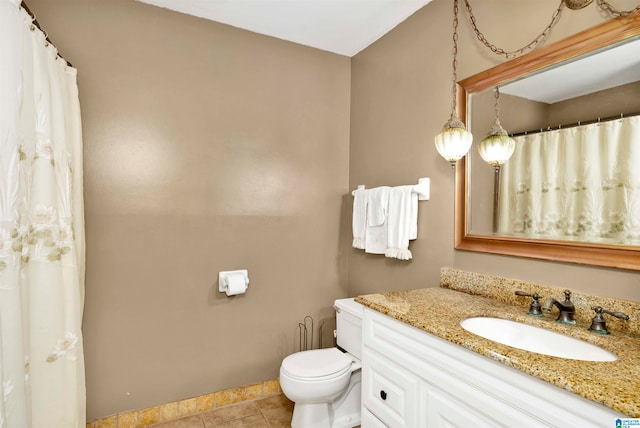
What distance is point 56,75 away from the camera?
1.54 metres

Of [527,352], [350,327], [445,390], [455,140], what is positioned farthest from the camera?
[350,327]

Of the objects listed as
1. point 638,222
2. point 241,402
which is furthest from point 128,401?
point 638,222

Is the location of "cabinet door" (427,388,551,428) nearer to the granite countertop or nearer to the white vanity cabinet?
the white vanity cabinet

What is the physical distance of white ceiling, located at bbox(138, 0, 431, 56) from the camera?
6.79 feet

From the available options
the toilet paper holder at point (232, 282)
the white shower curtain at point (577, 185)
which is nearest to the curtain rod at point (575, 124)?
the white shower curtain at point (577, 185)

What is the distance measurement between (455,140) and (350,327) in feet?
4.19

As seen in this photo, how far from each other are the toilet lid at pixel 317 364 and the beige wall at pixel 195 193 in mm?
473

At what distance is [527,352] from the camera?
38.6 inches

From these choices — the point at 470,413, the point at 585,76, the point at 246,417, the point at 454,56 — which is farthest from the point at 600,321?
the point at 246,417

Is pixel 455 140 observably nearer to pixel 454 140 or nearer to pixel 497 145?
pixel 454 140

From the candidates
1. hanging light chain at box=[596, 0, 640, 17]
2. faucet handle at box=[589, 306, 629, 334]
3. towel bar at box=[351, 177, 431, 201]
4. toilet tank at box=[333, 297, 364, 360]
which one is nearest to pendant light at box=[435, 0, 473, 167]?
towel bar at box=[351, 177, 431, 201]

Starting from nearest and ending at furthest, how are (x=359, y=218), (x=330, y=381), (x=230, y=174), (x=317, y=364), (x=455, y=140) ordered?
1. (x=455, y=140)
2. (x=330, y=381)
3. (x=317, y=364)
4. (x=230, y=174)
5. (x=359, y=218)

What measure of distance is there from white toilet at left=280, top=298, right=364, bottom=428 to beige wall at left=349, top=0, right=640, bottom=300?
41 cm

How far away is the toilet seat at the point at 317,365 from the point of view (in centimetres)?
184
